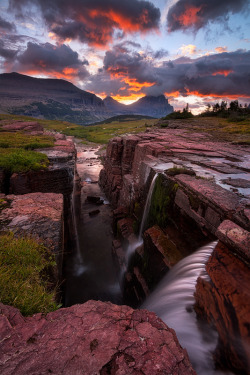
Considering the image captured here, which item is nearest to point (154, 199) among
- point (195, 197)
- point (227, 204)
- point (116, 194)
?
point (195, 197)

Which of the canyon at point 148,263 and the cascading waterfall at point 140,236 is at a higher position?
the canyon at point 148,263

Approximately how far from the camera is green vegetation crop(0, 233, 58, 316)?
157cm

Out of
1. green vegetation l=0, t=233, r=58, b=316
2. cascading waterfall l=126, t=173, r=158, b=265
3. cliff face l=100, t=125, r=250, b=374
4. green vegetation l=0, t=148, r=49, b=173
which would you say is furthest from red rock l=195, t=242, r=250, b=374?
green vegetation l=0, t=148, r=49, b=173

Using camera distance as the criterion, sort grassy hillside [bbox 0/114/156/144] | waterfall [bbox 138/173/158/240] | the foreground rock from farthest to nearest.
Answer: grassy hillside [bbox 0/114/156/144]
waterfall [bbox 138/173/158/240]
the foreground rock

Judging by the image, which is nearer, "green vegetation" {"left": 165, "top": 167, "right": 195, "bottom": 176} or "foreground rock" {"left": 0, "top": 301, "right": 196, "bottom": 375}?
"foreground rock" {"left": 0, "top": 301, "right": 196, "bottom": 375}

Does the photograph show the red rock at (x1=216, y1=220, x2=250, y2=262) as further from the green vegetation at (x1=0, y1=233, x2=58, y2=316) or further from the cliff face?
the green vegetation at (x1=0, y1=233, x2=58, y2=316)

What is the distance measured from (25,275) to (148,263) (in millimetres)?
3182

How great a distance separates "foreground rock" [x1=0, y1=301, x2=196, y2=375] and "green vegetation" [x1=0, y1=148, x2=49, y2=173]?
12.4ft

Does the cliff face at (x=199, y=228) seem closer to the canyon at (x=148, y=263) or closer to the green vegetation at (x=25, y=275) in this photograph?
the canyon at (x=148, y=263)

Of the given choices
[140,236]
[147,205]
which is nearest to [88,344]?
[147,205]

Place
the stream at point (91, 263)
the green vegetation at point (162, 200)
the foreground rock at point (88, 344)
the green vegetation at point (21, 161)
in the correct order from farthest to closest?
the stream at point (91, 263) → the green vegetation at point (21, 161) → the green vegetation at point (162, 200) → the foreground rock at point (88, 344)

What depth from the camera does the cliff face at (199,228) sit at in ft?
5.09

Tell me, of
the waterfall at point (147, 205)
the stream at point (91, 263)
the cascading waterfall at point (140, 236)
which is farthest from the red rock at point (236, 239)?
the stream at point (91, 263)

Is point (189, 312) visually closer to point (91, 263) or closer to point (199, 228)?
point (199, 228)
